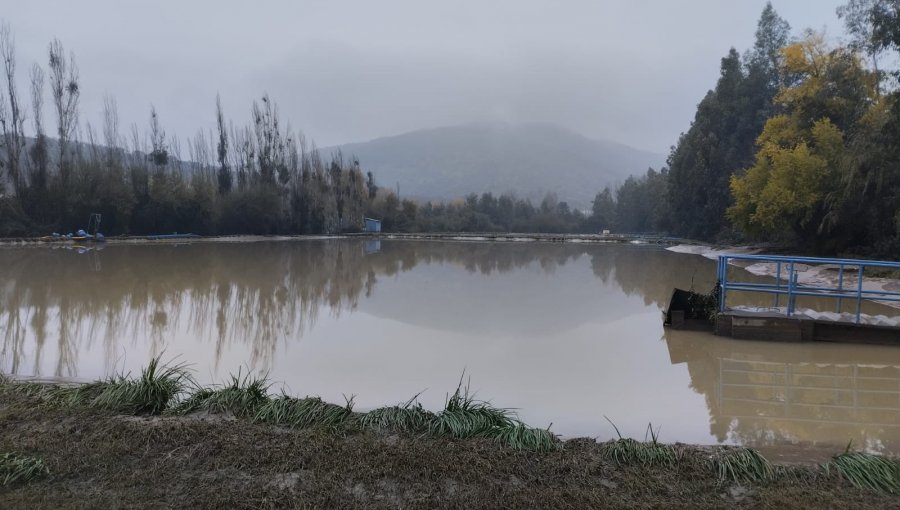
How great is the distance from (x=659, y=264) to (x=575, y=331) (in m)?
14.6

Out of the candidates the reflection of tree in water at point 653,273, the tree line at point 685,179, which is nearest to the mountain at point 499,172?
the tree line at point 685,179

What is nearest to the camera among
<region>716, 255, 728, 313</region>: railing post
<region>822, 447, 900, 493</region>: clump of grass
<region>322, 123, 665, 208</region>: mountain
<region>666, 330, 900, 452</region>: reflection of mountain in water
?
<region>822, 447, 900, 493</region>: clump of grass

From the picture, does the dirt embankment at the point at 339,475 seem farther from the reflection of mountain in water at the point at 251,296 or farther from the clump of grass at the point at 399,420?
the reflection of mountain in water at the point at 251,296

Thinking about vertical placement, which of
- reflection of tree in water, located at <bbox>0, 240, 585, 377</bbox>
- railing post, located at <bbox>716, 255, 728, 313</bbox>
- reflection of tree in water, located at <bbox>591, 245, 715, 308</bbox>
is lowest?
reflection of tree in water, located at <bbox>591, 245, 715, 308</bbox>

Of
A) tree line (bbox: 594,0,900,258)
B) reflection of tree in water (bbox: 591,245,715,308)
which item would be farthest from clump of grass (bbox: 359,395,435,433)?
tree line (bbox: 594,0,900,258)

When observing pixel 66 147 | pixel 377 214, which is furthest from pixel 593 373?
pixel 377 214

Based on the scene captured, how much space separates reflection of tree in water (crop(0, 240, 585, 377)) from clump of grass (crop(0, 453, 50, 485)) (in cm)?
352

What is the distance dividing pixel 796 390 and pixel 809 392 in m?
0.12

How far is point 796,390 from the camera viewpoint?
620cm

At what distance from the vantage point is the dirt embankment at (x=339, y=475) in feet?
9.85

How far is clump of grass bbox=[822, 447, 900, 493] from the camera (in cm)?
333

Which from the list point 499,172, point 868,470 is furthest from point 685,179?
point 499,172

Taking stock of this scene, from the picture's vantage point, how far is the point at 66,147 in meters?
32.9

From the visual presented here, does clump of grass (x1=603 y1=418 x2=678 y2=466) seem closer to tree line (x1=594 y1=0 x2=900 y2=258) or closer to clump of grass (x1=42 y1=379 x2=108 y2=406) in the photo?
clump of grass (x1=42 y1=379 x2=108 y2=406)
